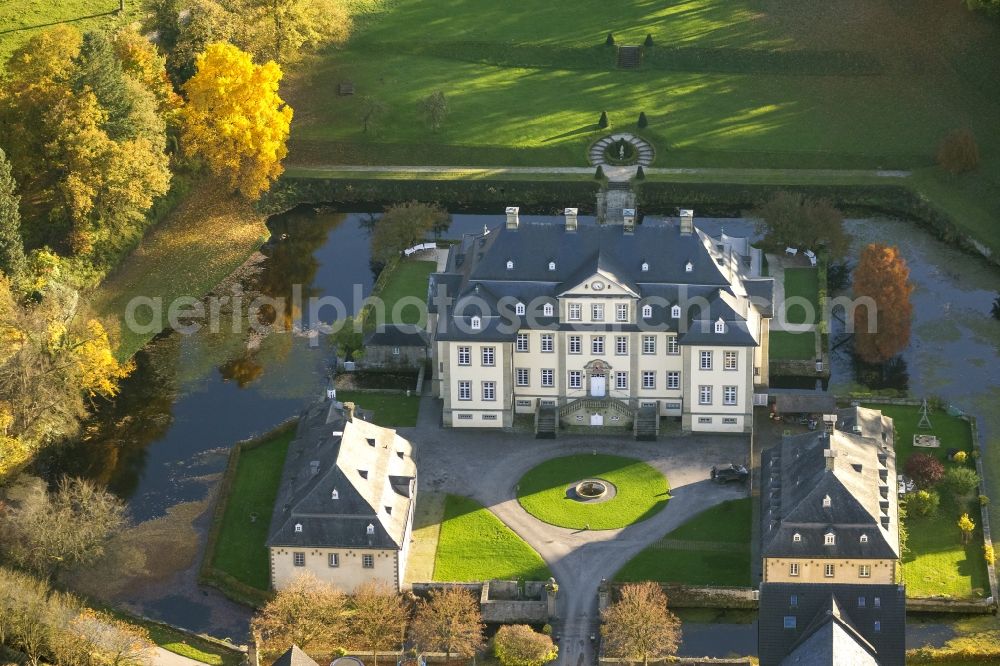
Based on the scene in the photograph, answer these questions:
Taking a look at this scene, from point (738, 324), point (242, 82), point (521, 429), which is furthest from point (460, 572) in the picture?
point (242, 82)

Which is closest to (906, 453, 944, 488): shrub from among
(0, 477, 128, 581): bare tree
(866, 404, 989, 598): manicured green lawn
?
(866, 404, 989, 598): manicured green lawn

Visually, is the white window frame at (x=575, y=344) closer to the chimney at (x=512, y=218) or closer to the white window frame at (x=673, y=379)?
the white window frame at (x=673, y=379)

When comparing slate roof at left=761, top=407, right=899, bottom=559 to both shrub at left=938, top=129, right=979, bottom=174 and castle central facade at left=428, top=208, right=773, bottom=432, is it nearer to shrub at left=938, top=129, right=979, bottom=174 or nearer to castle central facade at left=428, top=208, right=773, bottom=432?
castle central facade at left=428, top=208, right=773, bottom=432

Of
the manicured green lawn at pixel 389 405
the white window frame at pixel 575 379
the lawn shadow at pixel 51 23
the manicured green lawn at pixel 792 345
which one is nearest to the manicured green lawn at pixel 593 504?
the white window frame at pixel 575 379

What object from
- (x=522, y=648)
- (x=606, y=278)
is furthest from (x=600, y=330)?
(x=522, y=648)

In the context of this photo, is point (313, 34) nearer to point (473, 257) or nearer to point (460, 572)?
point (473, 257)

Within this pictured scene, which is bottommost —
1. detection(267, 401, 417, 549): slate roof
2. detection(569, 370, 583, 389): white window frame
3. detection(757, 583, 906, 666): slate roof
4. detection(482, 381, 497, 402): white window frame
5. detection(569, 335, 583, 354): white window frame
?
detection(757, 583, 906, 666): slate roof

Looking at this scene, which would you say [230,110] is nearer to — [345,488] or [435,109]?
[435,109]
